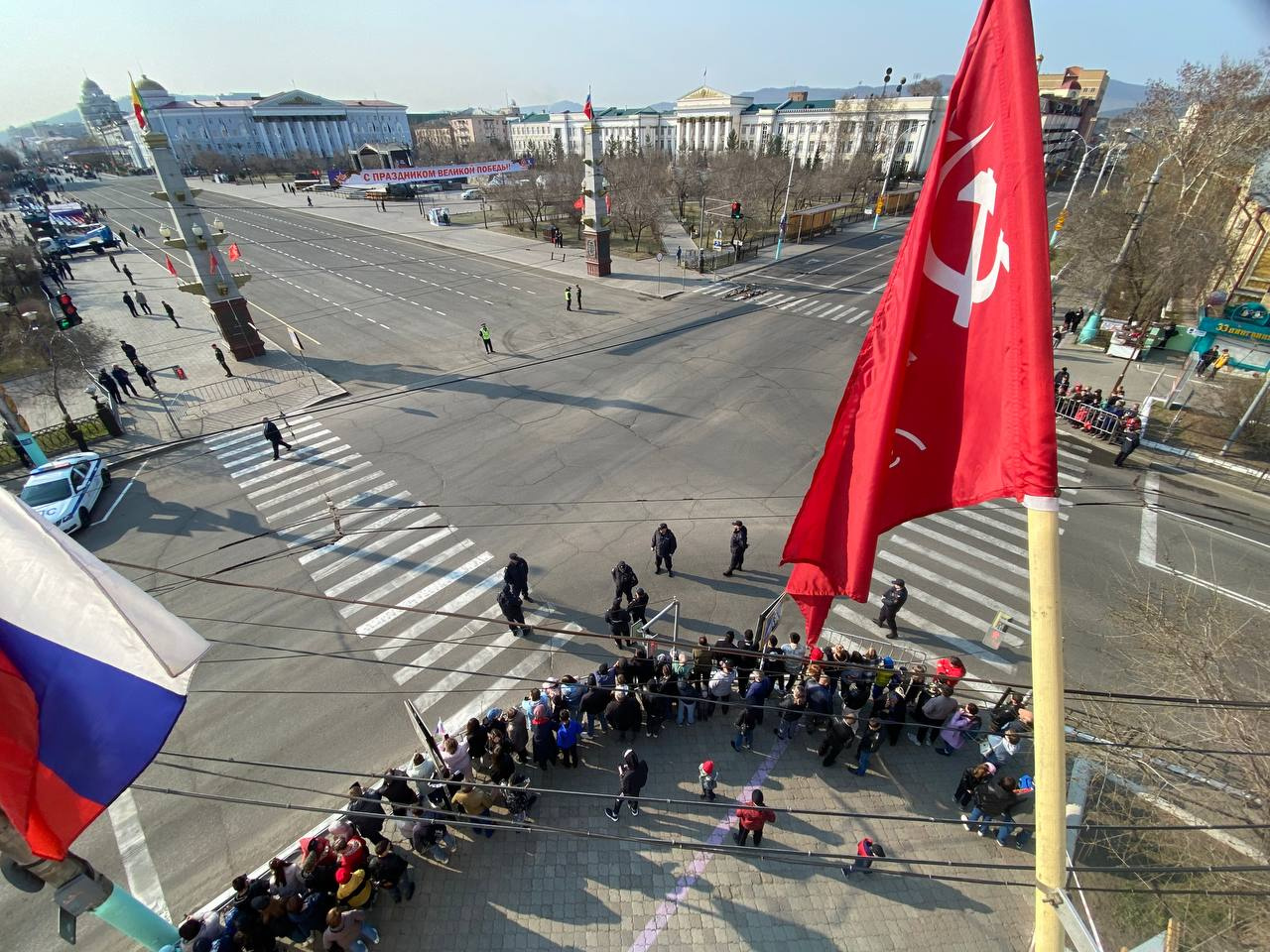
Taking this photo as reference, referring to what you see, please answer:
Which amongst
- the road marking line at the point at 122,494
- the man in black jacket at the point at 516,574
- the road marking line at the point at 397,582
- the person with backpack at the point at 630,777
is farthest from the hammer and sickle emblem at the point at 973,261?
the road marking line at the point at 122,494

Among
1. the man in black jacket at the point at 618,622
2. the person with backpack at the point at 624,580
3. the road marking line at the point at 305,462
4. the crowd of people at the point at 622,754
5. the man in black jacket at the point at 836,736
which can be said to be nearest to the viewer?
the crowd of people at the point at 622,754

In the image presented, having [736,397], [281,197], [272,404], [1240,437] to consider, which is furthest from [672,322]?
[281,197]

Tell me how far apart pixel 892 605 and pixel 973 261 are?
9.17 meters

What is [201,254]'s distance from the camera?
23.1 meters

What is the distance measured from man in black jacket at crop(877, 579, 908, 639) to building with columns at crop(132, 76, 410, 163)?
141663 millimetres

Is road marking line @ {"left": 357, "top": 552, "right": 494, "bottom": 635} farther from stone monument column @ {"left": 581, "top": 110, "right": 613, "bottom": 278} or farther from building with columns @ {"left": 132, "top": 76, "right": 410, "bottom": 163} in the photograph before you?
building with columns @ {"left": 132, "top": 76, "right": 410, "bottom": 163}

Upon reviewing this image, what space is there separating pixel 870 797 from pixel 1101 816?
3204mm

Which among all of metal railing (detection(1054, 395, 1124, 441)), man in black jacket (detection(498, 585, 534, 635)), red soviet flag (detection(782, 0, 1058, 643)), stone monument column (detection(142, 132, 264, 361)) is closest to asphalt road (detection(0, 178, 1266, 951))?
man in black jacket (detection(498, 585, 534, 635))

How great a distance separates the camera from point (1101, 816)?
8.10 m

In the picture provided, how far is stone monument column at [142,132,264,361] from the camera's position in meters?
21.8

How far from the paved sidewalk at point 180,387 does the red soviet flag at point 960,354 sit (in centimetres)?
2239

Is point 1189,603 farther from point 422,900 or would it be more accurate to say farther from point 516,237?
point 516,237

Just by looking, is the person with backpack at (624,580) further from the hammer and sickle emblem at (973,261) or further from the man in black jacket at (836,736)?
the hammer and sickle emblem at (973,261)

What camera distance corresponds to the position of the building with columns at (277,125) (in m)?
121
